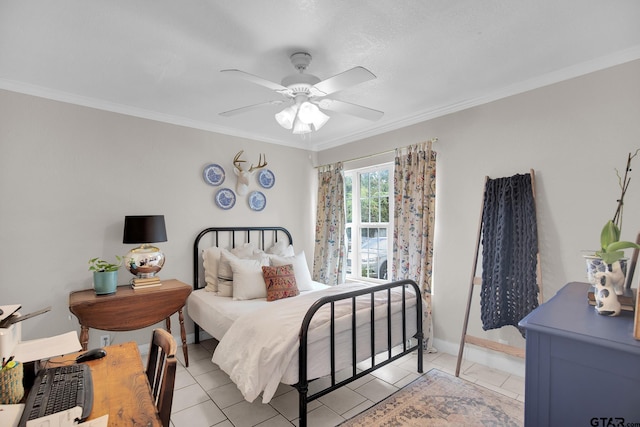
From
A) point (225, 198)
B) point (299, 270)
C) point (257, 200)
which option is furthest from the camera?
point (257, 200)

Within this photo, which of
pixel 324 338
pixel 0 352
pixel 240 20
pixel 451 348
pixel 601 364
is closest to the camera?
pixel 601 364

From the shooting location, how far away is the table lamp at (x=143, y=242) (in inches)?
109

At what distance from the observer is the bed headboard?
11.2 ft

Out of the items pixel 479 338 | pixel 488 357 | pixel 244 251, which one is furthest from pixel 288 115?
pixel 488 357

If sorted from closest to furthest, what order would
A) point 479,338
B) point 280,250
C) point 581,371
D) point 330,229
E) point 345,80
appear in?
1. point 581,371
2. point 345,80
3. point 479,338
4. point 280,250
5. point 330,229

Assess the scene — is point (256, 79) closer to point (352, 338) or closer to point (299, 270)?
point (352, 338)

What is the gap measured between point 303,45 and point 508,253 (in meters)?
2.31

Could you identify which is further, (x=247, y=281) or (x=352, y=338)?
(x=247, y=281)

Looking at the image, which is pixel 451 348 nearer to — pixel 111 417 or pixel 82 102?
pixel 111 417

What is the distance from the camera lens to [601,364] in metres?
0.85

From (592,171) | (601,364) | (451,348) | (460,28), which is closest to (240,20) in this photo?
(460,28)

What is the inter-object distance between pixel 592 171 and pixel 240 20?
2.67m

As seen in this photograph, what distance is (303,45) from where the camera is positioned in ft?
6.48

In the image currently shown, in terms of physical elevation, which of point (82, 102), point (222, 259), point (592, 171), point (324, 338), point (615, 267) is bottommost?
point (324, 338)
